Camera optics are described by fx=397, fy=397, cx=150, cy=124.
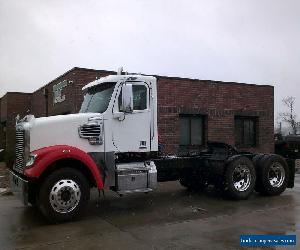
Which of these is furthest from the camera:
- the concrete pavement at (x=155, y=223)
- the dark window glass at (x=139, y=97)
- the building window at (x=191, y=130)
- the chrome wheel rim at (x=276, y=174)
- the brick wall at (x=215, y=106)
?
the building window at (x=191, y=130)

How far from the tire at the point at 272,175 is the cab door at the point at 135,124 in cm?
346

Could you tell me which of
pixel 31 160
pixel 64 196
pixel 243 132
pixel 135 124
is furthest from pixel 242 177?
pixel 243 132

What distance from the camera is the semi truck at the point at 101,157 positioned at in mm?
7531

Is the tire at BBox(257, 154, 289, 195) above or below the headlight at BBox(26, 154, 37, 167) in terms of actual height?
below

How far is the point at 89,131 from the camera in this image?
8156mm

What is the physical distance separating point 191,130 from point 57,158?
1005 cm

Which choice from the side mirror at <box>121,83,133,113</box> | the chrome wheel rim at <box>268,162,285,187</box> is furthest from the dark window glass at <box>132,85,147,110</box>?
the chrome wheel rim at <box>268,162,285,187</box>

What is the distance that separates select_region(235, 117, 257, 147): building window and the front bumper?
38.6ft

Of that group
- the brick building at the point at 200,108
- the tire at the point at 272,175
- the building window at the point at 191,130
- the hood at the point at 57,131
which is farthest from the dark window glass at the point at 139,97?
the building window at the point at 191,130

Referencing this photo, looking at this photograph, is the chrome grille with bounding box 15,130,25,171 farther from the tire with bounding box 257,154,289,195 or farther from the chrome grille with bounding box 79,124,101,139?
the tire with bounding box 257,154,289,195

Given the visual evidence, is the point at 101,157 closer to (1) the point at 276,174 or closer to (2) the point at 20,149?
(2) the point at 20,149

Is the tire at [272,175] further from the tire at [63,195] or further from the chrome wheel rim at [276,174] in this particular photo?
the tire at [63,195]

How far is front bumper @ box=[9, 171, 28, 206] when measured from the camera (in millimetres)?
7426

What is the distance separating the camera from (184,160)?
390 inches
